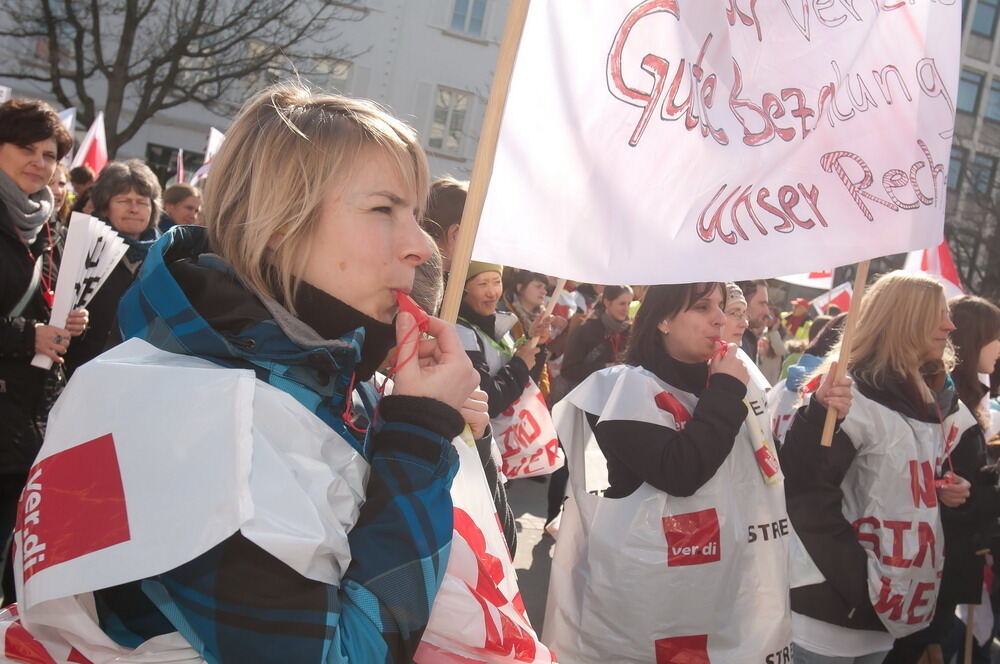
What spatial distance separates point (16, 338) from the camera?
3422 mm

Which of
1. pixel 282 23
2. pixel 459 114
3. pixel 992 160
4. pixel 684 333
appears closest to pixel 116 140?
pixel 282 23

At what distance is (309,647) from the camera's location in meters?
1.22

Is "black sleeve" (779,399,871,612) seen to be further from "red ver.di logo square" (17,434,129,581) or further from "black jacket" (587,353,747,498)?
"red ver.di logo square" (17,434,129,581)

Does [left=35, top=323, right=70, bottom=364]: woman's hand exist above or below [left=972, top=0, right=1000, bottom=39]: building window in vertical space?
below

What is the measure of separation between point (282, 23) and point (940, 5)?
1967 centimetres

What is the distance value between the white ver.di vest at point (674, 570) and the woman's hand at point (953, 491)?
100 cm

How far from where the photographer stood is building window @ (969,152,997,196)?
29.8 metres

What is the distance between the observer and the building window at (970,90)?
36500 millimetres

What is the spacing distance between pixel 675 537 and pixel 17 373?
2.57m

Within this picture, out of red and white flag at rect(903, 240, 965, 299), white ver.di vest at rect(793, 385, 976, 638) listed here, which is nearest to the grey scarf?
white ver.di vest at rect(793, 385, 976, 638)

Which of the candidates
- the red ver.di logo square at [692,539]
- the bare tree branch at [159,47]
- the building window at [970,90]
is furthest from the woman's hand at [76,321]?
the building window at [970,90]

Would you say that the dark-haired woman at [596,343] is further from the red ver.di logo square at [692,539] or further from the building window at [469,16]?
the building window at [469,16]

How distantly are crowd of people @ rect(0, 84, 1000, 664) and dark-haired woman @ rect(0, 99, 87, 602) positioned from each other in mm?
12

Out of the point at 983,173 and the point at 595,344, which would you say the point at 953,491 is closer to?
the point at 595,344
